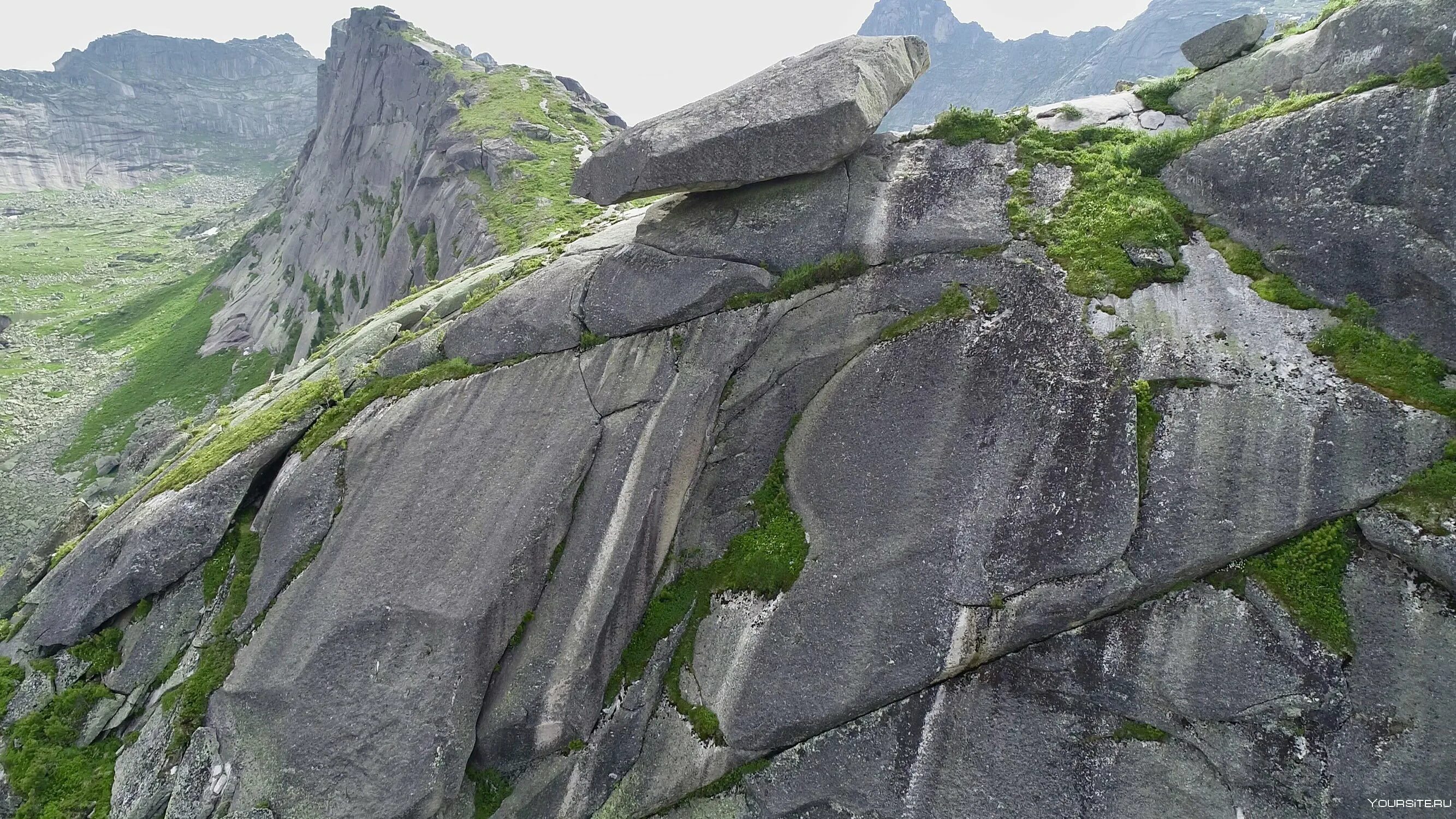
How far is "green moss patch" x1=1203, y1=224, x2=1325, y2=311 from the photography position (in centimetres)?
1377

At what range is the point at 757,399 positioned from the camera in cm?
1678

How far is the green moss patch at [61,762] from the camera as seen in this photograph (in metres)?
14.1

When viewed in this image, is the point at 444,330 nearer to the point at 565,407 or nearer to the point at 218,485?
the point at 565,407

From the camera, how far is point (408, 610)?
14680mm

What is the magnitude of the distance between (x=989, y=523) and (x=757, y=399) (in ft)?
20.5

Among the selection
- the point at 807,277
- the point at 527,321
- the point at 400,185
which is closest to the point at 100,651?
the point at 527,321

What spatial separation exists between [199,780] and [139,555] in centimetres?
605

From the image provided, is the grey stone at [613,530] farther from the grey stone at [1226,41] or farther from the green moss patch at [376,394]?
the grey stone at [1226,41]

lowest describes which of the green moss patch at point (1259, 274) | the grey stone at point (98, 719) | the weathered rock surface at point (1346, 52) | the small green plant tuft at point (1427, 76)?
the grey stone at point (98, 719)

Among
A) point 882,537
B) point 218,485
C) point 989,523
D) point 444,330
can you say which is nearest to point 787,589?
point 882,537

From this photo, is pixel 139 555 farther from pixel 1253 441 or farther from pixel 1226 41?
pixel 1226 41

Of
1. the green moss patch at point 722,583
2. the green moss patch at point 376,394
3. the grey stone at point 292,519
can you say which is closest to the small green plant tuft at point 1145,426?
the green moss patch at point 722,583

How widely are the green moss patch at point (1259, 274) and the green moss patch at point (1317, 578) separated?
15.9ft

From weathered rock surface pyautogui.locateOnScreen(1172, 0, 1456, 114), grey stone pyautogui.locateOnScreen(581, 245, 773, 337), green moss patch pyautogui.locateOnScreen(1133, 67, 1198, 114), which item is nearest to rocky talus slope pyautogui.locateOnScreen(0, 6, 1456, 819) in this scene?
grey stone pyautogui.locateOnScreen(581, 245, 773, 337)
